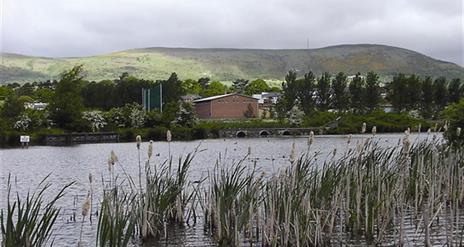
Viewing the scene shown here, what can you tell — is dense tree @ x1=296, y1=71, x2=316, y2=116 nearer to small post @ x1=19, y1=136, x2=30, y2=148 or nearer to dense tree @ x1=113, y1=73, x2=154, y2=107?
dense tree @ x1=113, y1=73, x2=154, y2=107

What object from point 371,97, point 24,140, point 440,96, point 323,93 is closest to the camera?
point 24,140

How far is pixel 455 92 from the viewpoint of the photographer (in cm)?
18700

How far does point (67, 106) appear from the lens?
12669 cm

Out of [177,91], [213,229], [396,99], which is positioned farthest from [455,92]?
[213,229]

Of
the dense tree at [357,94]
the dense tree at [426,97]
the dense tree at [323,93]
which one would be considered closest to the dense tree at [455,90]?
the dense tree at [426,97]

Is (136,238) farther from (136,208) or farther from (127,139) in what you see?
(127,139)

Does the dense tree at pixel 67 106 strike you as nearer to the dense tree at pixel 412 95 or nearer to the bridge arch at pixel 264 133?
the bridge arch at pixel 264 133

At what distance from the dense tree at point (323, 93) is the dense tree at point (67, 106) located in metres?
77.8

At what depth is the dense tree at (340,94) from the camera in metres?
187

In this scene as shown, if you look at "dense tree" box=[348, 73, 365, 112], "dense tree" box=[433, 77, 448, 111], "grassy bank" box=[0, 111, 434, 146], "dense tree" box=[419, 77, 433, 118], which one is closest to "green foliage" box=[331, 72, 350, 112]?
"dense tree" box=[348, 73, 365, 112]

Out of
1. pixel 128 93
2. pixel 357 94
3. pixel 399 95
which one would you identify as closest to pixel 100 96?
pixel 128 93

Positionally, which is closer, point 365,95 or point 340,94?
point 365,95

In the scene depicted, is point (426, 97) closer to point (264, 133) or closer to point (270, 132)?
point (270, 132)

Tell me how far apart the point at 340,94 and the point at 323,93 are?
4.85 m
